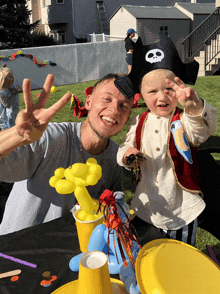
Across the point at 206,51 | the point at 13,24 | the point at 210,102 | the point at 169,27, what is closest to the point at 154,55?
the point at 210,102

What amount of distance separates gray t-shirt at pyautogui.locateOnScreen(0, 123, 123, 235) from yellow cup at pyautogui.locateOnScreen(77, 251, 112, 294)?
0.80m

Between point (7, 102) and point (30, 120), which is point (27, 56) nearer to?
point (7, 102)

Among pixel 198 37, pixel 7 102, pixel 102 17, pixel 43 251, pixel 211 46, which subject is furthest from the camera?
pixel 102 17

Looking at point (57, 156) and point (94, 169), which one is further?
point (57, 156)

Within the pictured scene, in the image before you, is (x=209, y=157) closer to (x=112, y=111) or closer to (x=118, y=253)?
(x=112, y=111)

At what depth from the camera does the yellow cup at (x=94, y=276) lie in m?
0.83

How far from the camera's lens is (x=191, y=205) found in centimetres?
150

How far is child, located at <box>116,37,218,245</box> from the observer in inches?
54.1

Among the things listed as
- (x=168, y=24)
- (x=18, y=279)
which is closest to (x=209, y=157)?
(x=18, y=279)

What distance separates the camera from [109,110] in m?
1.50

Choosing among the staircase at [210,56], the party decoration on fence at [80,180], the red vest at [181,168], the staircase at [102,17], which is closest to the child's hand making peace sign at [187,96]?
the red vest at [181,168]

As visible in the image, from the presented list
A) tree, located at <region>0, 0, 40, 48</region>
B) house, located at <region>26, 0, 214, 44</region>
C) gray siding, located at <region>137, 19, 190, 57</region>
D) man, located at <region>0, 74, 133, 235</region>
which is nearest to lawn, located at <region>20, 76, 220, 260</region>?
man, located at <region>0, 74, 133, 235</region>

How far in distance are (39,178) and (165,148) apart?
79 centimetres

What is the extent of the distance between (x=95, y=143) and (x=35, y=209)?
1.78 ft
